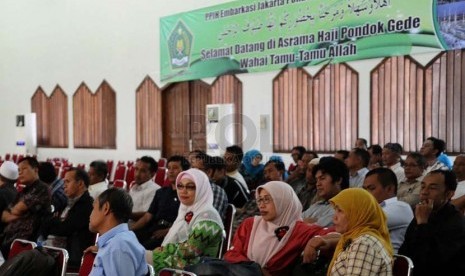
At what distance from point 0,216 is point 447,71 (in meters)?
5.68

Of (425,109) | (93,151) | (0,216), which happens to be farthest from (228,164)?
(93,151)

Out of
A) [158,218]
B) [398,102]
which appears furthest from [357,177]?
[398,102]

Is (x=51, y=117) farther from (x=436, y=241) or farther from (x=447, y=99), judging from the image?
(x=436, y=241)

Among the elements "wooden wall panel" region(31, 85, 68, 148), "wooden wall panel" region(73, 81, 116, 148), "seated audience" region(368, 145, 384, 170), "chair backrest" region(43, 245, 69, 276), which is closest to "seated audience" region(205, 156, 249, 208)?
"seated audience" region(368, 145, 384, 170)

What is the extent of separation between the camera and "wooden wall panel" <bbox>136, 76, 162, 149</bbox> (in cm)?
1162

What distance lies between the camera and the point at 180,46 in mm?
10477

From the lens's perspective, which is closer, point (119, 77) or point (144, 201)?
point (144, 201)

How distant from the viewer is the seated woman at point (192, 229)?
121 inches

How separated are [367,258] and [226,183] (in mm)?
2747

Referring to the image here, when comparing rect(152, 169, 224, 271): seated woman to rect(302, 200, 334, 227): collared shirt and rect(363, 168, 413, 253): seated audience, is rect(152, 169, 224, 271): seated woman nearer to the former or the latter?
rect(302, 200, 334, 227): collared shirt

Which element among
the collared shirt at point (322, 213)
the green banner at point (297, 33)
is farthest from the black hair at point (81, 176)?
the green banner at point (297, 33)

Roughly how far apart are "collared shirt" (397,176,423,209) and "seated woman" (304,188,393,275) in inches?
67.6

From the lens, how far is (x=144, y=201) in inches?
193

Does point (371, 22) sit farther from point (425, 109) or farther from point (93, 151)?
point (93, 151)
